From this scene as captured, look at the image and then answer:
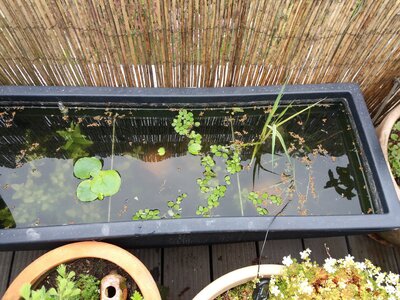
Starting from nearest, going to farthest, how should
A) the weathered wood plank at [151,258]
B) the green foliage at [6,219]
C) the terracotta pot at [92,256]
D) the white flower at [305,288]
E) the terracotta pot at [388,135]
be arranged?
1. the white flower at [305,288]
2. the terracotta pot at [92,256]
3. the green foliage at [6,219]
4. the terracotta pot at [388,135]
5. the weathered wood plank at [151,258]

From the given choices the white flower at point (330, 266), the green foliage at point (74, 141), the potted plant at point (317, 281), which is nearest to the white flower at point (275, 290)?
the potted plant at point (317, 281)

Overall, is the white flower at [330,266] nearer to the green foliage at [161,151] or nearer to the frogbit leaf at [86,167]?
the green foliage at [161,151]

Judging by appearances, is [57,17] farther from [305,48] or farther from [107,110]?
[305,48]

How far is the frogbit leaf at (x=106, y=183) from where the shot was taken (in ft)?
5.47

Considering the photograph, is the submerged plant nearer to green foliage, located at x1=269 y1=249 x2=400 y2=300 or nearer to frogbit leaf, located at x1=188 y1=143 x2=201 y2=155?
green foliage, located at x1=269 y1=249 x2=400 y2=300

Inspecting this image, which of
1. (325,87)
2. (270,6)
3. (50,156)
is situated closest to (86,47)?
(50,156)

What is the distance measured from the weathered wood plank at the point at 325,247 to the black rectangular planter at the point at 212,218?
14.6 inches

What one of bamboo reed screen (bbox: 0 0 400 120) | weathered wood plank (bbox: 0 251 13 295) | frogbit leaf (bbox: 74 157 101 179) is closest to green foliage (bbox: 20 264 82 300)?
frogbit leaf (bbox: 74 157 101 179)

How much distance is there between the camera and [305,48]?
164 centimetres

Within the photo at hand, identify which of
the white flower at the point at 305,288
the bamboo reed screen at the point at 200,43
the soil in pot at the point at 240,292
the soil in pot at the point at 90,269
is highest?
the bamboo reed screen at the point at 200,43

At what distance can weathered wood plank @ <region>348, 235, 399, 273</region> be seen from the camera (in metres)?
1.88

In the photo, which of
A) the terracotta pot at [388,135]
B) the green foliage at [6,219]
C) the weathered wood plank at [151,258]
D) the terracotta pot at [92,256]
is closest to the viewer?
the terracotta pot at [92,256]

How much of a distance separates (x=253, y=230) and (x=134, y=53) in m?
0.88

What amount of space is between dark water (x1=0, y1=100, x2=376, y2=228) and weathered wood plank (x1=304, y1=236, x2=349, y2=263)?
28 cm
